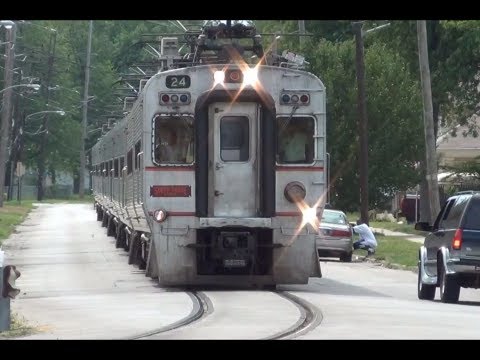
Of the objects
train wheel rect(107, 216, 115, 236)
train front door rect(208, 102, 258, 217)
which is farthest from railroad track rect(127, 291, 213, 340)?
train wheel rect(107, 216, 115, 236)

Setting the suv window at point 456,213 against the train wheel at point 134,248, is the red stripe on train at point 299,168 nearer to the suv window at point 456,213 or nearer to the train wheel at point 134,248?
the suv window at point 456,213

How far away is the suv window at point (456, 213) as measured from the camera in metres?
22.7

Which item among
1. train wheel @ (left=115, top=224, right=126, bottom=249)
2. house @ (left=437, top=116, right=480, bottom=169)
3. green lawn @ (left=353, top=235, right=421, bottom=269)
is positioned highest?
house @ (left=437, top=116, right=480, bottom=169)

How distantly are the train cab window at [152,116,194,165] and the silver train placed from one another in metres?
0.02

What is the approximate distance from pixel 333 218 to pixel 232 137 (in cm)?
1558

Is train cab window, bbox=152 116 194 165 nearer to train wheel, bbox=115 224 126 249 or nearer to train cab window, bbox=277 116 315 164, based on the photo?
train cab window, bbox=277 116 315 164

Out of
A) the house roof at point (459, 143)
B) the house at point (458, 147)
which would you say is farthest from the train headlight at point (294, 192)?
the house roof at point (459, 143)

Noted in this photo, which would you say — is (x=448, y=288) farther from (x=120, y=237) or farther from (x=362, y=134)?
(x=362, y=134)

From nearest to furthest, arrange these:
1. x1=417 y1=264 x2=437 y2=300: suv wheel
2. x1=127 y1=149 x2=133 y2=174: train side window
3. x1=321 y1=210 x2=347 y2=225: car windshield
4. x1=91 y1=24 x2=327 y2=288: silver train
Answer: x1=91 y1=24 x2=327 y2=288: silver train < x1=417 y1=264 x2=437 y2=300: suv wheel < x1=127 y1=149 x2=133 y2=174: train side window < x1=321 y1=210 x2=347 y2=225: car windshield

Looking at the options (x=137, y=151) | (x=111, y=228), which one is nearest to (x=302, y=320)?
(x=137, y=151)

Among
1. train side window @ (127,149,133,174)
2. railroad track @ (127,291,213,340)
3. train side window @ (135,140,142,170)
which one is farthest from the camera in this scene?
train side window @ (127,149,133,174)

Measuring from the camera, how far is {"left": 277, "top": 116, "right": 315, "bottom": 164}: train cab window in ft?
77.6

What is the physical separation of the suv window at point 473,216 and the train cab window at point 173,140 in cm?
450

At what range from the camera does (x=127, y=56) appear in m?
109
